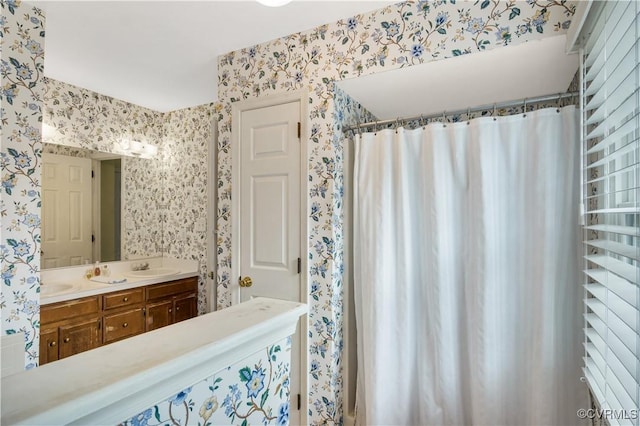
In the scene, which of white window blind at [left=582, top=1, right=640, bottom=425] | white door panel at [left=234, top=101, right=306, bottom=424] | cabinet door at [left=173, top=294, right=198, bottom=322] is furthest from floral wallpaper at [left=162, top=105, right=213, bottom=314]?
white window blind at [left=582, top=1, right=640, bottom=425]

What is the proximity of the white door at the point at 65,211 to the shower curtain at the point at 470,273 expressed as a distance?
A: 2.47 m

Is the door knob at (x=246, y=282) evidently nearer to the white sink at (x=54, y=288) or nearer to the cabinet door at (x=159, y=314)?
the cabinet door at (x=159, y=314)

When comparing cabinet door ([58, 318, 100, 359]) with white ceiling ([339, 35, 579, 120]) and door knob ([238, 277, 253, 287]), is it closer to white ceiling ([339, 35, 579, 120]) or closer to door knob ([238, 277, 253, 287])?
door knob ([238, 277, 253, 287])

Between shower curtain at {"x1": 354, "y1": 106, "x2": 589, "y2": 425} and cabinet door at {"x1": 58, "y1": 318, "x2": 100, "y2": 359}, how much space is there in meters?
2.03

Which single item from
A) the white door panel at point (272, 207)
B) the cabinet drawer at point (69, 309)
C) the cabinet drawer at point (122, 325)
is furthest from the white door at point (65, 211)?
the white door panel at point (272, 207)

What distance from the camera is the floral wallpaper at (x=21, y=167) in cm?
156

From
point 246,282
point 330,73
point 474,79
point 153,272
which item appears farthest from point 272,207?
point 153,272

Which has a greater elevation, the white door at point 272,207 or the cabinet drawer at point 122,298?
the white door at point 272,207

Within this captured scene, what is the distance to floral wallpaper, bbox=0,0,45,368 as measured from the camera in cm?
156

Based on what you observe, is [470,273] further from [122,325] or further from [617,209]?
[122,325]

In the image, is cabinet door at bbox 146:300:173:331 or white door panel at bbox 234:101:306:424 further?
cabinet door at bbox 146:300:173:331

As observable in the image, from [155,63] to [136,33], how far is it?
0.38m

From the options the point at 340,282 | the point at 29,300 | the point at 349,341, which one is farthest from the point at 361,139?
the point at 29,300

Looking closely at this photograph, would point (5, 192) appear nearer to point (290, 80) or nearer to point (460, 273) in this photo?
point (290, 80)
